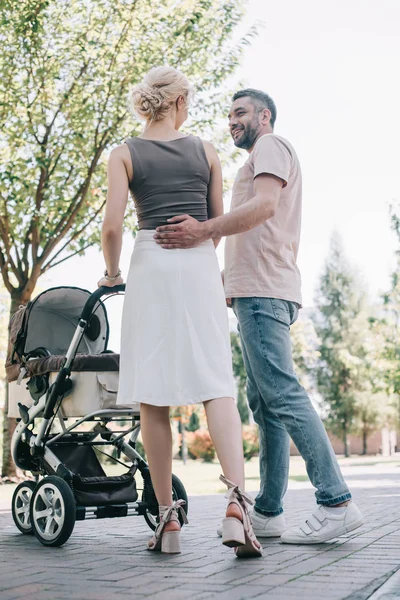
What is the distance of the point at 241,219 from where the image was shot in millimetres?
4277

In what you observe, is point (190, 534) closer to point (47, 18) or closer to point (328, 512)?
point (328, 512)

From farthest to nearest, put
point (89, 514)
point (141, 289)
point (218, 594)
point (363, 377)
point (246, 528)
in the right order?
point (363, 377)
point (89, 514)
point (141, 289)
point (246, 528)
point (218, 594)

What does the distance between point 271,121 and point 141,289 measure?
143 cm

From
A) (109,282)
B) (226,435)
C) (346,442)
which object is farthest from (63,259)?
(346,442)

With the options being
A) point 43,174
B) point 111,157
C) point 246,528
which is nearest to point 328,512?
point 246,528

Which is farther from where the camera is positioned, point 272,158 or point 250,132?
point 250,132

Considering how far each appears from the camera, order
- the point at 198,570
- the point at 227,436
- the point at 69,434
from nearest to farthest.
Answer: the point at 198,570 < the point at 227,436 < the point at 69,434

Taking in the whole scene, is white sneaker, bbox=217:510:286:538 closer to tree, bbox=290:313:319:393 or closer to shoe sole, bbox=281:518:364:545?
shoe sole, bbox=281:518:364:545

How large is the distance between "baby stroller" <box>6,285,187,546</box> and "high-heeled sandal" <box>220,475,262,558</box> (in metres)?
1.14

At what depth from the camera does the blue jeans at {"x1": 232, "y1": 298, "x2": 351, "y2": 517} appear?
4.42 m

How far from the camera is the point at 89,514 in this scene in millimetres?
4852

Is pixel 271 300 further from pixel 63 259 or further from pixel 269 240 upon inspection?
pixel 63 259

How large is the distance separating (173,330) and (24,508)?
201 cm

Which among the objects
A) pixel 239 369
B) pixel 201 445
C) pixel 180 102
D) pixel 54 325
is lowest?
pixel 201 445
